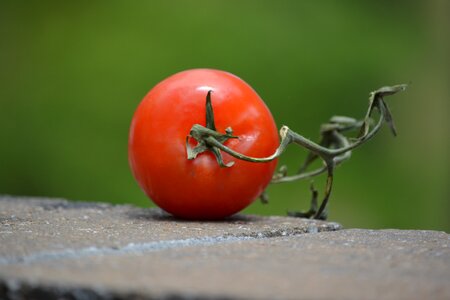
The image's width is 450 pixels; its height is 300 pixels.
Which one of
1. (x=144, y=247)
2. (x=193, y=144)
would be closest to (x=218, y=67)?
(x=193, y=144)

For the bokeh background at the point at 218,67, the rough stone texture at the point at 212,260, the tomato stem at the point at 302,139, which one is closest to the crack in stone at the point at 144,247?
the rough stone texture at the point at 212,260

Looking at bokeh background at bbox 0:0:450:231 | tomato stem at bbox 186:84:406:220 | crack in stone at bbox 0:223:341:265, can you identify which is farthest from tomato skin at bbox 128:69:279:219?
bokeh background at bbox 0:0:450:231

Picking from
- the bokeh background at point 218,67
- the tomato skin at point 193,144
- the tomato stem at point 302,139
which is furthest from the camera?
the bokeh background at point 218,67

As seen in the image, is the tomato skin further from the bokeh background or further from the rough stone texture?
the bokeh background

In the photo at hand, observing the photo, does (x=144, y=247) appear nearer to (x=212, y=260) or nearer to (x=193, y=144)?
(x=212, y=260)

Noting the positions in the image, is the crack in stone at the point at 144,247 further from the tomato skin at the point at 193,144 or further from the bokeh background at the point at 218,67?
the bokeh background at the point at 218,67

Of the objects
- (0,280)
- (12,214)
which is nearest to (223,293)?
(0,280)

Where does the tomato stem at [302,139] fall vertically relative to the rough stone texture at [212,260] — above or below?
above
